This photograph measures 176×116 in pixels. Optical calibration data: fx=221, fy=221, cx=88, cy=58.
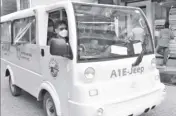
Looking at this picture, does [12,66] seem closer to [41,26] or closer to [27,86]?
[27,86]

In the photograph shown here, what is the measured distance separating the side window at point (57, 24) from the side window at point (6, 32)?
258 cm

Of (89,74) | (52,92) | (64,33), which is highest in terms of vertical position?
(64,33)

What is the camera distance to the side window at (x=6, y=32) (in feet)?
19.5

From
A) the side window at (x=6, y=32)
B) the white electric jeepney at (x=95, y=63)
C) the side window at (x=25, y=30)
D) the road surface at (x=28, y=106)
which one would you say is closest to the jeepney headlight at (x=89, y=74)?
the white electric jeepney at (x=95, y=63)

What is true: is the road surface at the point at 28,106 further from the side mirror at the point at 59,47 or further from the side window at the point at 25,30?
the side mirror at the point at 59,47

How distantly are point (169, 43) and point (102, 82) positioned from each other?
16.9 feet

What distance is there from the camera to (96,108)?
9.52 ft

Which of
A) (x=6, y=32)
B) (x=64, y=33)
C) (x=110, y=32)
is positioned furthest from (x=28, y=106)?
(x=110, y=32)

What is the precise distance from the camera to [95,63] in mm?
3039

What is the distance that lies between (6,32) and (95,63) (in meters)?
4.09

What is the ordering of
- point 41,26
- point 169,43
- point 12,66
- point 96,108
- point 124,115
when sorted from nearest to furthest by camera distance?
point 96,108 → point 124,115 → point 41,26 → point 12,66 → point 169,43

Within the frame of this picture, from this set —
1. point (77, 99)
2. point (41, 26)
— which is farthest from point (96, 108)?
point (41, 26)

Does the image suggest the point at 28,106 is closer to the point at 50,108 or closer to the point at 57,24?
the point at 50,108

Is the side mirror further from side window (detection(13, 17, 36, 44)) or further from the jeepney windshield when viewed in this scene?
side window (detection(13, 17, 36, 44))
